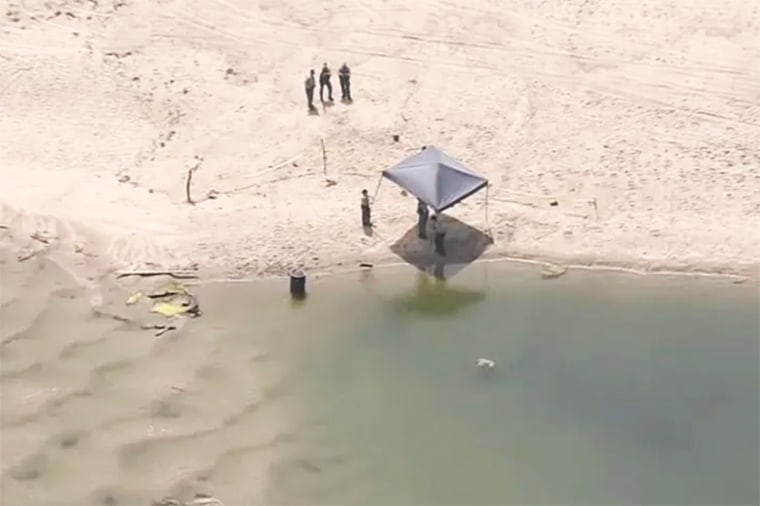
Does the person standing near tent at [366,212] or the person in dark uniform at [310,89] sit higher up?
the person in dark uniform at [310,89]

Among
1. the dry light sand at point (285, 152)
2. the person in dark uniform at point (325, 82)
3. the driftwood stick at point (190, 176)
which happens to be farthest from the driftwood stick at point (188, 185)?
the person in dark uniform at point (325, 82)

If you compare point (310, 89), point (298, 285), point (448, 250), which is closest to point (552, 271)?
point (448, 250)

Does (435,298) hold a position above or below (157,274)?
below

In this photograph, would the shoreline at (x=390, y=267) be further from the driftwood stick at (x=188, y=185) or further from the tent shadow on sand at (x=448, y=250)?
the driftwood stick at (x=188, y=185)

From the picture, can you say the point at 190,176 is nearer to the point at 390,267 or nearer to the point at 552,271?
the point at 390,267

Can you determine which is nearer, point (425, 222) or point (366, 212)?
point (425, 222)

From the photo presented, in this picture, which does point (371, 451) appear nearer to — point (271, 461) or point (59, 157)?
point (271, 461)
